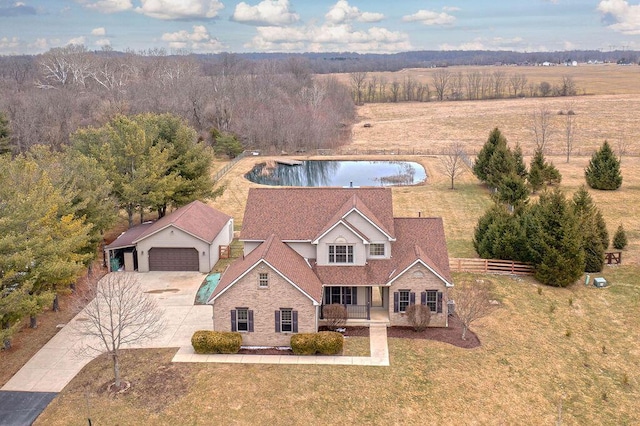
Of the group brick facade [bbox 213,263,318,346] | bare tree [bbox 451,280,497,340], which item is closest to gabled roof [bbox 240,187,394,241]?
brick facade [bbox 213,263,318,346]

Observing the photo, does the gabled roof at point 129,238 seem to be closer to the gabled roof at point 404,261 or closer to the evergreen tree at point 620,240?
the gabled roof at point 404,261

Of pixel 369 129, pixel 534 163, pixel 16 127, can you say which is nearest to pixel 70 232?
pixel 534 163

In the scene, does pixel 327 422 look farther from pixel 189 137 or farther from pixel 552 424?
pixel 189 137

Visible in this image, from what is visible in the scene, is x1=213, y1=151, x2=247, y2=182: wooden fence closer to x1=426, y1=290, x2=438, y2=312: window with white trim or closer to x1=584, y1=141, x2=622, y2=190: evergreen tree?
x1=426, y1=290, x2=438, y2=312: window with white trim

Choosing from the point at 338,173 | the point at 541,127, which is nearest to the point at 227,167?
the point at 338,173

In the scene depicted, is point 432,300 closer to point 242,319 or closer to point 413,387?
point 413,387

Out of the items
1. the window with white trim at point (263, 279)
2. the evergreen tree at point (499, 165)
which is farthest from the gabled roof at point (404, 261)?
the evergreen tree at point (499, 165)
